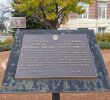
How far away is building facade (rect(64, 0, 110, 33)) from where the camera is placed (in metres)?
44.5

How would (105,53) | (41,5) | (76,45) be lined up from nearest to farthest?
(76,45), (105,53), (41,5)

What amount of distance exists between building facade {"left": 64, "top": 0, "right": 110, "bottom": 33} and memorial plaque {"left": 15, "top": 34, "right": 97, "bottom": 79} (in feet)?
114

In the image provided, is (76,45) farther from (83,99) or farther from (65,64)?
(83,99)

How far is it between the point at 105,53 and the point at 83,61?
11410 millimetres

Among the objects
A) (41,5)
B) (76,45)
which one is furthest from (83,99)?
(41,5)

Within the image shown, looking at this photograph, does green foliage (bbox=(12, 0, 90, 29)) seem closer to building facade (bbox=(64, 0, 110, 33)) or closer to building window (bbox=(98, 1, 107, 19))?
building facade (bbox=(64, 0, 110, 33))

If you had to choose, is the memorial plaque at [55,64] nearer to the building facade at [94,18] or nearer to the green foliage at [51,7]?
the green foliage at [51,7]

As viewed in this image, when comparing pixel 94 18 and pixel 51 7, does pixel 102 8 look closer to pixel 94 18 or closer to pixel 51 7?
pixel 94 18

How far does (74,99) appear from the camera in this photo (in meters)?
11.6

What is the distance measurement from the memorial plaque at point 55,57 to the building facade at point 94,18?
34758mm

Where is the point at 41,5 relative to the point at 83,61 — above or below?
below

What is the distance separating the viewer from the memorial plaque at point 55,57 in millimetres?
8695

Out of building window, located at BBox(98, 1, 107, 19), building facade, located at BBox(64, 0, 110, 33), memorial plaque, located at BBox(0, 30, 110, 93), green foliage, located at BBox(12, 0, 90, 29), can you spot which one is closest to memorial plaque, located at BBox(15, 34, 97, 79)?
memorial plaque, located at BBox(0, 30, 110, 93)

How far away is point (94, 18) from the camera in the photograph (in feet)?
148
